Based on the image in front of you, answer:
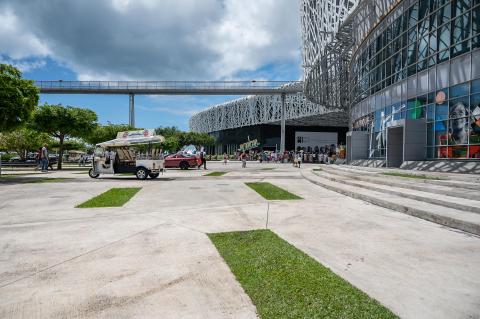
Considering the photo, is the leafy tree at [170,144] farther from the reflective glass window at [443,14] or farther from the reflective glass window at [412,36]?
the reflective glass window at [443,14]

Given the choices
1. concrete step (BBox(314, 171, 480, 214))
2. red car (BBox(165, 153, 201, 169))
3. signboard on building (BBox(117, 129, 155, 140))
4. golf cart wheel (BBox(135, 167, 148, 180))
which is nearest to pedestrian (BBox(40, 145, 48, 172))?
red car (BBox(165, 153, 201, 169))

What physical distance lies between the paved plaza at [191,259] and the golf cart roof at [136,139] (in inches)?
366

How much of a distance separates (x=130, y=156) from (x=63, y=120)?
15399mm

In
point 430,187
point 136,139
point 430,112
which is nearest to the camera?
point 430,187

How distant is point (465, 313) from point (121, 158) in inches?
714

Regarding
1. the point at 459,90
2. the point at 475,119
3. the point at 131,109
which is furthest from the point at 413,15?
the point at 131,109

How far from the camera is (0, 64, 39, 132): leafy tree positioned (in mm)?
16453

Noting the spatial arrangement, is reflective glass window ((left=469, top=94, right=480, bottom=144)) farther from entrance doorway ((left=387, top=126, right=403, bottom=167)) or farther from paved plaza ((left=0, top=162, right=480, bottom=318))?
paved plaza ((left=0, top=162, right=480, bottom=318))

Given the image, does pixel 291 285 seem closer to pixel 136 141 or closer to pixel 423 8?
pixel 136 141

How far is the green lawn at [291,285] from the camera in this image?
9.60 feet

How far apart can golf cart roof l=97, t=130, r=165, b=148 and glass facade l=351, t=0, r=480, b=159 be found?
1497 cm

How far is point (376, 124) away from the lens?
24766mm

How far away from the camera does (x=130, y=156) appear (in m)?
19.0

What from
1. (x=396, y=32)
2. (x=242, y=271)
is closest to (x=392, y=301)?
(x=242, y=271)
